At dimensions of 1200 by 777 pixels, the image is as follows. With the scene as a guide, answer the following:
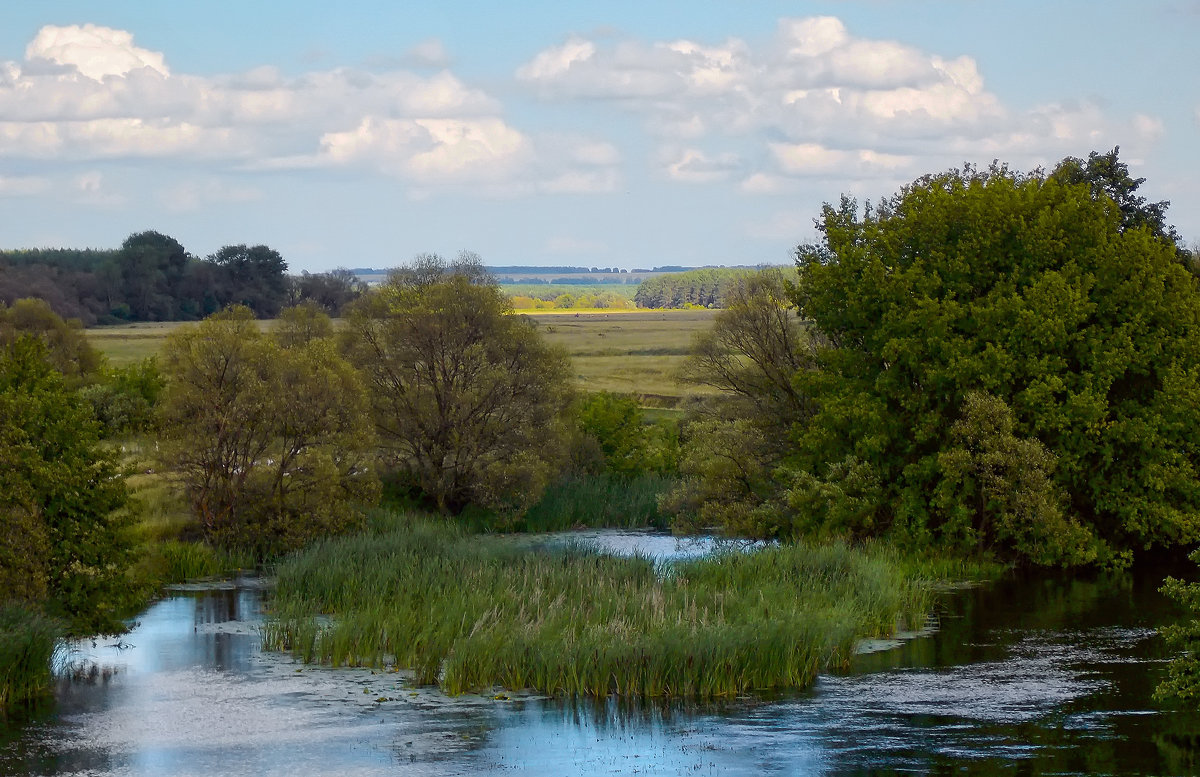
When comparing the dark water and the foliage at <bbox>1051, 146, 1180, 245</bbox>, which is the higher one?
the foliage at <bbox>1051, 146, 1180, 245</bbox>

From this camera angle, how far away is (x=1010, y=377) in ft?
123

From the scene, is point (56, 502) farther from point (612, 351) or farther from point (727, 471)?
point (612, 351)

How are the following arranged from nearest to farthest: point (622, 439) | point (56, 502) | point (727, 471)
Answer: point (56, 502)
point (727, 471)
point (622, 439)

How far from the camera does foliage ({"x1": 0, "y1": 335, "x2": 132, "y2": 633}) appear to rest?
25641 mm

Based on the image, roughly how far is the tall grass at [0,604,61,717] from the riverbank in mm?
4704

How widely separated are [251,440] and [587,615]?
17313 millimetres

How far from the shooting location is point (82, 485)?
89.2 feet

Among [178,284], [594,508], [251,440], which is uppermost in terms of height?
[178,284]

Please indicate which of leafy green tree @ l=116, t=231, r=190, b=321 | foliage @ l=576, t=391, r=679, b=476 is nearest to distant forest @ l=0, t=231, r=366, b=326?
leafy green tree @ l=116, t=231, r=190, b=321

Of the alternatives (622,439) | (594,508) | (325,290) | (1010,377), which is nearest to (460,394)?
(594,508)

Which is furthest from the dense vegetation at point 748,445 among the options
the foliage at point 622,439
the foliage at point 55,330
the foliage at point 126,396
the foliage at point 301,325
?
the foliage at point 55,330

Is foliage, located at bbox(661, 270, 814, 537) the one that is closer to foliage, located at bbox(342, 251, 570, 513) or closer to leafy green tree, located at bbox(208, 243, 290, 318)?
foliage, located at bbox(342, 251, 570, 513)

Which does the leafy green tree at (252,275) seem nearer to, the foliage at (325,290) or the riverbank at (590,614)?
the foliage at (325,290)

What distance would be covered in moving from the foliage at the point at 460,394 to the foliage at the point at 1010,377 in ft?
39.3
